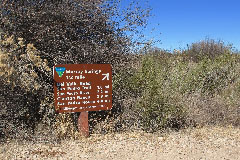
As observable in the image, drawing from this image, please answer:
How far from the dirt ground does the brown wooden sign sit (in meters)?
0.64

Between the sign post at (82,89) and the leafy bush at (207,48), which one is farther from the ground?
the leafy bush at (207,48)

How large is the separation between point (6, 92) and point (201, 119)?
4130 mm

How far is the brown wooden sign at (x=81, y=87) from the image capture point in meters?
5.89

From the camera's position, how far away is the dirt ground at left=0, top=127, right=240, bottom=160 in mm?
5051

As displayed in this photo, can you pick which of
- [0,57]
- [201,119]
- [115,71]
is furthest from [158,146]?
[0,57]

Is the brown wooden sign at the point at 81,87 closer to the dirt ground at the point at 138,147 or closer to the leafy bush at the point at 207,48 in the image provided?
the dirt ground at the point at 138,147

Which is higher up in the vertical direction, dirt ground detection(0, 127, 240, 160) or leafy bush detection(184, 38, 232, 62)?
leafy bush detection(184, 38, 232, 62)

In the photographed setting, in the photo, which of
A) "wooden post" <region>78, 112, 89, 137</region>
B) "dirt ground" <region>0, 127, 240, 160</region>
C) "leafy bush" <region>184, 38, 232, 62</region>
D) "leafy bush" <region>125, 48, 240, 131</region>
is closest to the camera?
"dirt ground" <region>0, 127, 240, 160</region>

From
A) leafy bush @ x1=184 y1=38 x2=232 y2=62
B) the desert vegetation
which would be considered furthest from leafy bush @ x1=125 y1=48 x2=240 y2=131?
leafy bush @ x1=184 y1=38 x2=232 y2=62

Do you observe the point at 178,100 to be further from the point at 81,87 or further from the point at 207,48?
the point at 207,48

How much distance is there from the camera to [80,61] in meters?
7.03

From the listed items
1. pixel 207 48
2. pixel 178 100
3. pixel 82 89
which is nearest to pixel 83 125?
pixel 82 89

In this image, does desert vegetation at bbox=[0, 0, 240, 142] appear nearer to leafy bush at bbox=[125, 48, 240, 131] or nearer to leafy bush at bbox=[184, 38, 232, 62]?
leafy bush at bbox=[125, 48, 240, 131]

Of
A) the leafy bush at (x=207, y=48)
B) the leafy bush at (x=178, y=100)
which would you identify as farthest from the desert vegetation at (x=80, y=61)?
the leafy bush at (x=207, y=48)
